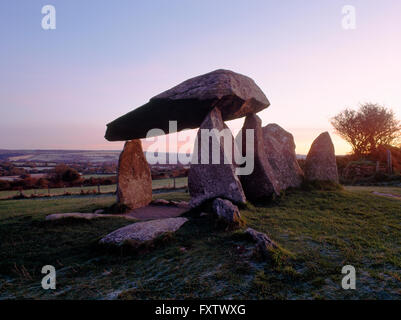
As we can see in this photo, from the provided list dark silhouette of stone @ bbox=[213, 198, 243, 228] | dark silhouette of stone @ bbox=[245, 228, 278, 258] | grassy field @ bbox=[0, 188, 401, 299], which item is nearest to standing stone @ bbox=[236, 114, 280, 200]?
grassy field @ bbox=[0, 188, 401, 299]

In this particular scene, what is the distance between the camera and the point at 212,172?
8.41 m

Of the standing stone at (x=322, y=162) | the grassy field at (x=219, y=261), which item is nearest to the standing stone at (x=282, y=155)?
the standing stone at (x=322, y=162)

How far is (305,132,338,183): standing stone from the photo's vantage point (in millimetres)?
11492

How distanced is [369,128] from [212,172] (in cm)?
2715

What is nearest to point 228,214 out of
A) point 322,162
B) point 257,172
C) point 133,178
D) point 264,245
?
point 264,245

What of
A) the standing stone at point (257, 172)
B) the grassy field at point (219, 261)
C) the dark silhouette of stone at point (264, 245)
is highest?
the standing stone at point (257, 172)

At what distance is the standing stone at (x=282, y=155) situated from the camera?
11.0 meters

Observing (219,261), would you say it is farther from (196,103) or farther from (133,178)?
(133,178)

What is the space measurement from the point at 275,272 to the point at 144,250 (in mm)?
2729

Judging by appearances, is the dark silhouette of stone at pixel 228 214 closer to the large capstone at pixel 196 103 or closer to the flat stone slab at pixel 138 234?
the flat stone slab at pixel 138 234

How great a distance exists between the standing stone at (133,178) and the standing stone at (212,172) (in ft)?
13.4

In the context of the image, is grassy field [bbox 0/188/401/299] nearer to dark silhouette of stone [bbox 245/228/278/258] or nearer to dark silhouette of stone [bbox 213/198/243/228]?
dark silhouette of stone [bbox 245/228/278/258]

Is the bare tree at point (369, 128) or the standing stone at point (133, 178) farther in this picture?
the bare tree at point (369, 128)
